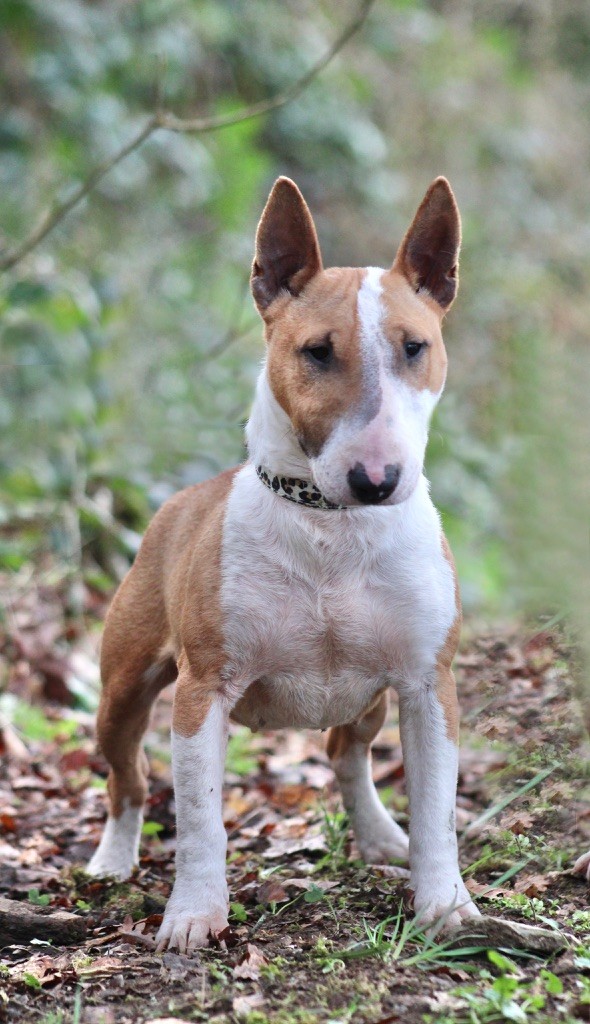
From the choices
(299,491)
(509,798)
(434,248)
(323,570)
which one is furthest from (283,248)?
(509,798)

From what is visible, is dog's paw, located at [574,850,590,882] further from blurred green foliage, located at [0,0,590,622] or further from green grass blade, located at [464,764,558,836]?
blurred green foliage, located at [0,0,590,622]

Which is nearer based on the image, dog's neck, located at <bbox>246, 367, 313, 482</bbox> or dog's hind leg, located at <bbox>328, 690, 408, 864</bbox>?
dog's neck, located at <bbox>246, 367, 313, 482</bbox>

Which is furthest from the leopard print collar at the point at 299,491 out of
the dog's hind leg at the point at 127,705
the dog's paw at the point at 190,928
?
the dog's paw at the point at 190,928

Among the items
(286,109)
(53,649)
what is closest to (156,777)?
(53,649)

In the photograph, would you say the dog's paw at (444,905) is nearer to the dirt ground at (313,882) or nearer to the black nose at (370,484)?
the dirt ground at (313,882)

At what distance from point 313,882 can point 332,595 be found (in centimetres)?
97

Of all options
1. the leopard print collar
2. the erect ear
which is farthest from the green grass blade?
the erect ear

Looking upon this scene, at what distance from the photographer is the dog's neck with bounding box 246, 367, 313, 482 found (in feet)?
10.2

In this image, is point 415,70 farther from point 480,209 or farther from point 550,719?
point 550,719

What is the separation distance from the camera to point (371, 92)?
11938 mm

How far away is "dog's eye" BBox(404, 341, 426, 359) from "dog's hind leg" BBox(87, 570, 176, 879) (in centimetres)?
129

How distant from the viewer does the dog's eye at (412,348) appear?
297 centimetres

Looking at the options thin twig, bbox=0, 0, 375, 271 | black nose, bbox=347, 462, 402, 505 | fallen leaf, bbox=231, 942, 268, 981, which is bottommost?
fallen leaf, bbox=231, 942, 268, 981

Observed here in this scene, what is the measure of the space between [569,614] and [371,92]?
9.84 metres
